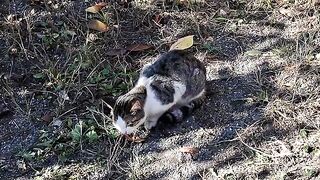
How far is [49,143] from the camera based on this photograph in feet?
10.5

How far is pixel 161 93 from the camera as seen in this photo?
10.5 ft

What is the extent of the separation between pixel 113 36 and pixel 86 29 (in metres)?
0.21

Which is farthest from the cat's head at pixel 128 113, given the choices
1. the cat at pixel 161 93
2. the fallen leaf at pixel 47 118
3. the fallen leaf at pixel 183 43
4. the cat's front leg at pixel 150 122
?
the fallen leaf at pixel 183 43

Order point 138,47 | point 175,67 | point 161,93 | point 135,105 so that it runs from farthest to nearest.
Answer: point 138,47
point 175,67
point 161,93
point 135,105

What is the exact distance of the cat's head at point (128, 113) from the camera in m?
3.03

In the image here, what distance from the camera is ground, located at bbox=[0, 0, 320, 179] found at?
3.07 metres

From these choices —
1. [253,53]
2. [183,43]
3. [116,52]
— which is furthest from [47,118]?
[253,53]

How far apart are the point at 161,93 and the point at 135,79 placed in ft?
1.33

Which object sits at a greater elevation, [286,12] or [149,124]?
[286,12]

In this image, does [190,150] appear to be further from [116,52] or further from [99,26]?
[99,26]

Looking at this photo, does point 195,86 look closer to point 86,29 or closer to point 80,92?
point 80,92

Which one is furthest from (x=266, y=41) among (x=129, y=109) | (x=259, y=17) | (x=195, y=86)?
(x=129, y=109)

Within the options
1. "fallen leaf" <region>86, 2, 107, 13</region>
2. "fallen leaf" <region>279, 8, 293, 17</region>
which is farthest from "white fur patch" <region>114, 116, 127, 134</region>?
"fallen leaf" <region>279, 8, 293, 17</region>

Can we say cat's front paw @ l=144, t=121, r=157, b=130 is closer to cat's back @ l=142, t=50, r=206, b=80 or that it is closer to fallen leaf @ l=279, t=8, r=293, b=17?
cat's back @ l=142, t=50, r=206, b=80
